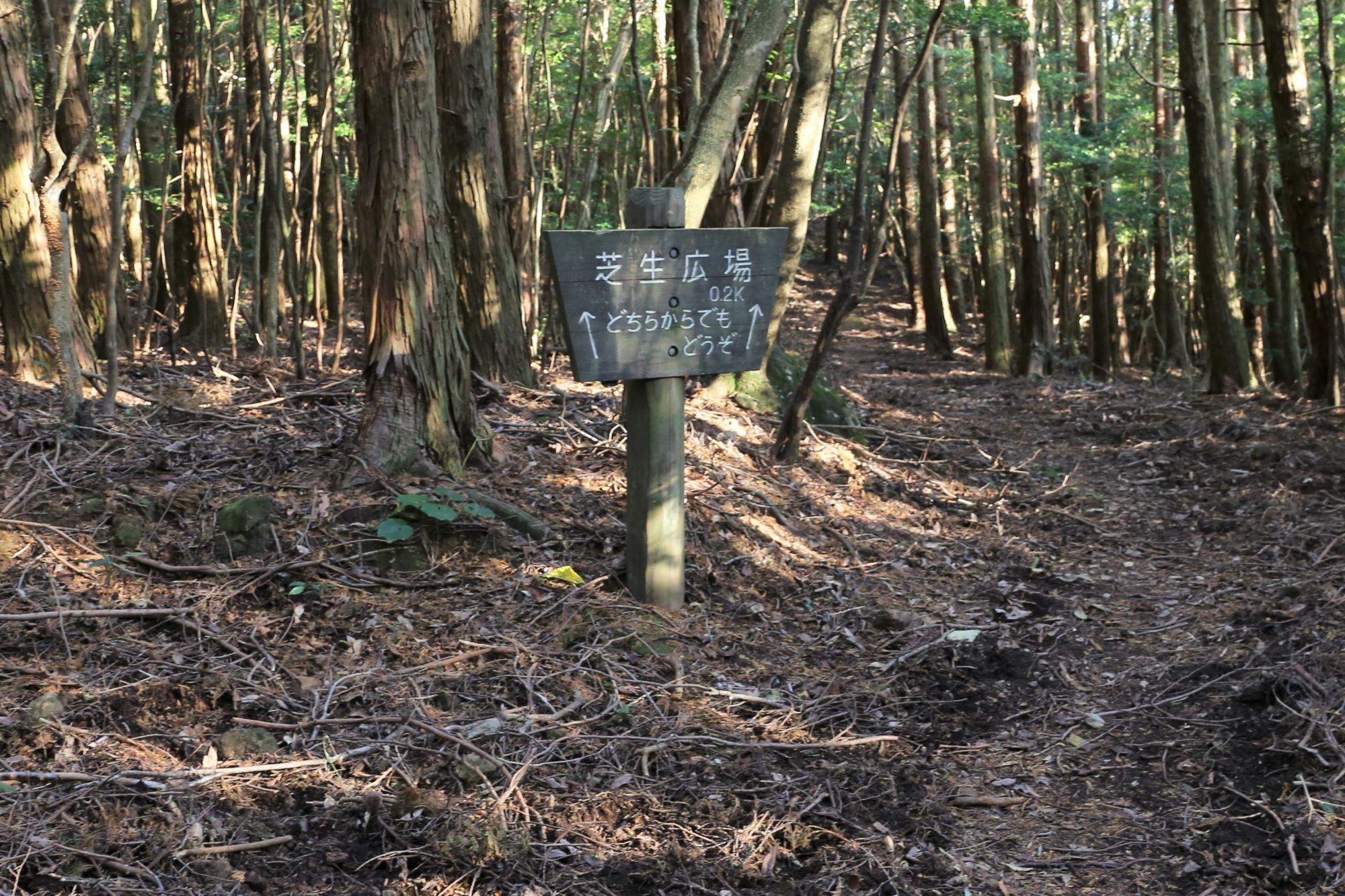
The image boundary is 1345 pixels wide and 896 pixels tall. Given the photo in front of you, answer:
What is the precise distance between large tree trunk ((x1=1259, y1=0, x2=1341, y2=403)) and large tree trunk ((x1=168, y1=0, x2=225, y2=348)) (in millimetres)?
11358

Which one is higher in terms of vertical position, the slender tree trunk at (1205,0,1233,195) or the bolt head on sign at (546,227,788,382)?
the slender tree trunk at (1205,0,1233,195)

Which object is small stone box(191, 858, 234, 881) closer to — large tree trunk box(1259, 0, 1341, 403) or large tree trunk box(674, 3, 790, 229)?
large tree trunk box(674, 3, 790, 229)

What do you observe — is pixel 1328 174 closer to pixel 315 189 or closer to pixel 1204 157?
pixel 1204 157

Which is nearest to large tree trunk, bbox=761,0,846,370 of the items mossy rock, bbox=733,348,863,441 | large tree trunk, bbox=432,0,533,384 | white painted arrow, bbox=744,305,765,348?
mossy rock, bbox=733,348,863,441

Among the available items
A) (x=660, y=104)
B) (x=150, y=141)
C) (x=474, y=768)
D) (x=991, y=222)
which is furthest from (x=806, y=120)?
(x=991, y=222)

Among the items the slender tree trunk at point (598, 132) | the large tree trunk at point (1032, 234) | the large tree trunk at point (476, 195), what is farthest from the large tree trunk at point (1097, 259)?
the large tree trunk at point (476, 195)

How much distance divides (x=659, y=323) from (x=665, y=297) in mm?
134

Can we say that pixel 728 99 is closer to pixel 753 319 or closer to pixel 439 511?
pixel 753 319

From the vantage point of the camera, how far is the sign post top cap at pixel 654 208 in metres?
5.72

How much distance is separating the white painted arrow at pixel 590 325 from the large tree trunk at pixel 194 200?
870 centimetres

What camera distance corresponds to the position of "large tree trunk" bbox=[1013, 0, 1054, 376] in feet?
54.2

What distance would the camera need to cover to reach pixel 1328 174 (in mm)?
10836

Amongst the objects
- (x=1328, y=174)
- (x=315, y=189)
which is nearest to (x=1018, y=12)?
(x=1328, y=174)

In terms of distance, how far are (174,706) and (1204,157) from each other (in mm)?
12844
